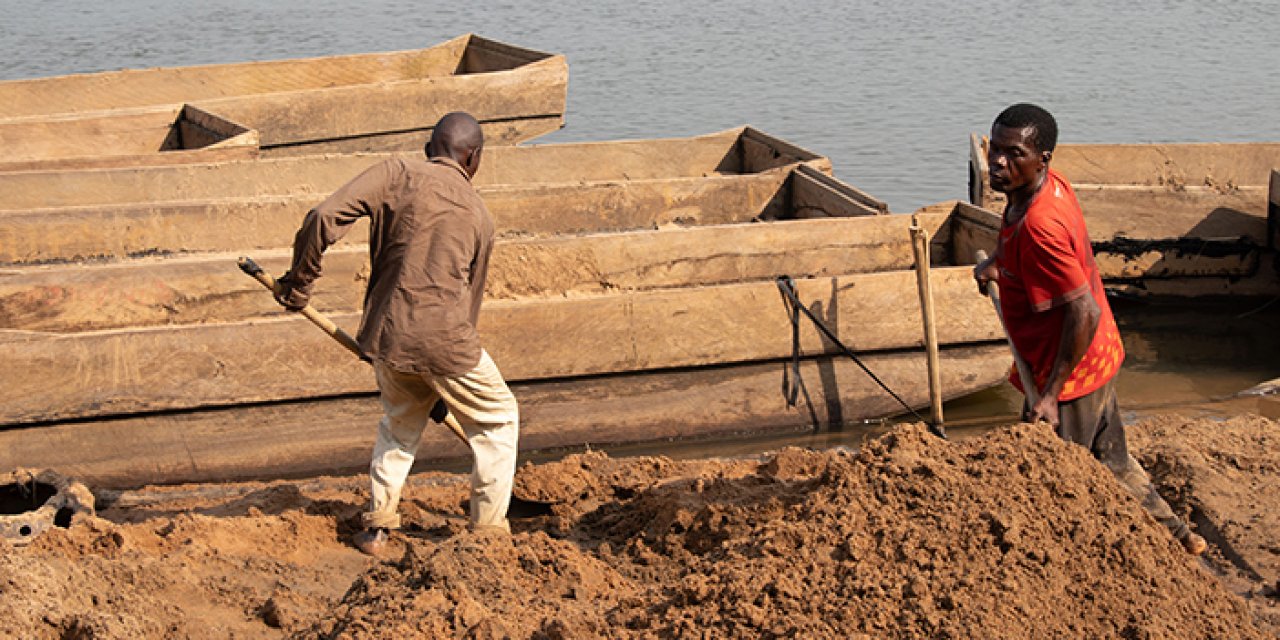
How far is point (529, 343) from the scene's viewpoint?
6914 millimetres

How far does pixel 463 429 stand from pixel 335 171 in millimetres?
4311

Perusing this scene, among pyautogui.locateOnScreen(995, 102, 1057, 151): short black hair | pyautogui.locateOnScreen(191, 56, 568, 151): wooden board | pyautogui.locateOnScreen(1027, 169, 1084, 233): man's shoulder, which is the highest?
pyautogui.locateOnScreen(995, 102, 1057, 151): short black hair

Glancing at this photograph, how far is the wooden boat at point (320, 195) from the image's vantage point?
311 inches

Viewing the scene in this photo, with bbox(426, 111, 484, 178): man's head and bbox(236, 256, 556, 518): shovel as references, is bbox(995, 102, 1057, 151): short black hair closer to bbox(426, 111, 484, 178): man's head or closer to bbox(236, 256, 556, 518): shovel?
bbox(426, 111, 484, 178): man's head

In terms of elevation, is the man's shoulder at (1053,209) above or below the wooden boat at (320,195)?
above

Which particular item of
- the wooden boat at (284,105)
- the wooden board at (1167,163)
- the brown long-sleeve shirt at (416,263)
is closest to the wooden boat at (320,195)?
the wooden boat at (284,105)

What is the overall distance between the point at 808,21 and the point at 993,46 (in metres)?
3.69

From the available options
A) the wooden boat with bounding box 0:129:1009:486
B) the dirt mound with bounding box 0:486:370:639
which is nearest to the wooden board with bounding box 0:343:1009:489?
the wooden boat with bounding box 0:129:1009:486

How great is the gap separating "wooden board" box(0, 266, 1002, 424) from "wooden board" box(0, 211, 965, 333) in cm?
46

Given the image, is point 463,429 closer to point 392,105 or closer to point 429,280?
point 429,280

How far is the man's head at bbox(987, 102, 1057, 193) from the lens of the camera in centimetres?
405

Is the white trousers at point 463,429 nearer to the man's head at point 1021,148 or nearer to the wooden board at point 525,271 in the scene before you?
the man's head at point 1021,148

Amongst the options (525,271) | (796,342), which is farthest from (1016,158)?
(525,271)

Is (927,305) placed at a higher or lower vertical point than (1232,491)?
higher
